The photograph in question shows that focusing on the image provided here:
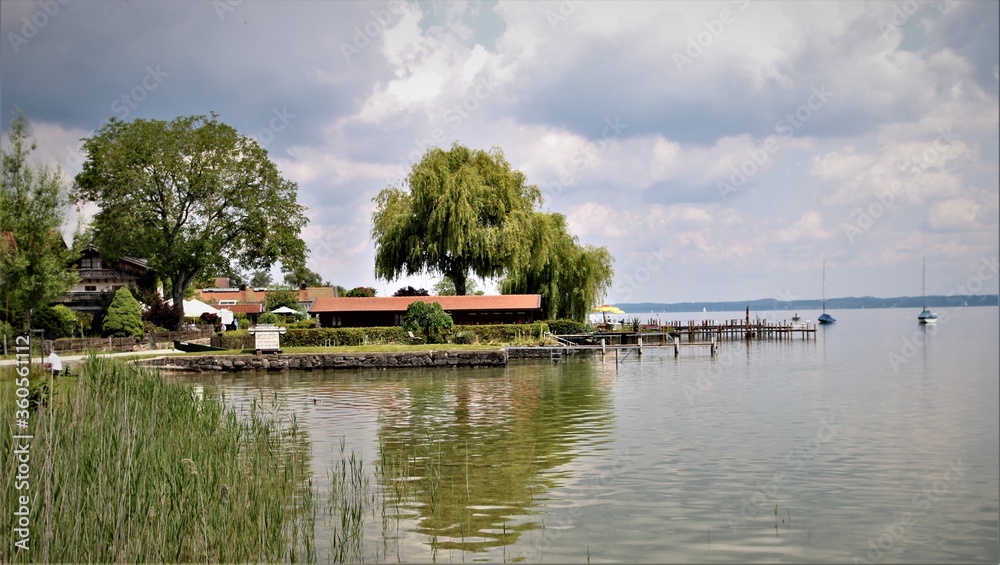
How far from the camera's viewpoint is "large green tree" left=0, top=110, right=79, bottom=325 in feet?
72.2

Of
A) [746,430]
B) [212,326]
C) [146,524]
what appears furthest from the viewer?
[212,326]

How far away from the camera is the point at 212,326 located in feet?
194

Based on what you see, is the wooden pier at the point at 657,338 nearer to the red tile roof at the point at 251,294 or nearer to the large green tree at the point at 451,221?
the large green tree at the point at 451,221

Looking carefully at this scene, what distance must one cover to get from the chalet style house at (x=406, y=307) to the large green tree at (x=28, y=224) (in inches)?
827

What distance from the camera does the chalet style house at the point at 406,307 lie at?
46.8 metres

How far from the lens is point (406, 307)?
154 ft

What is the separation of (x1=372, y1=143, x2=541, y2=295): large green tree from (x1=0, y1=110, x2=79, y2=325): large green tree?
79.8ft

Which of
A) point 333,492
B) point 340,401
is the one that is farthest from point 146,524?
point 340,401

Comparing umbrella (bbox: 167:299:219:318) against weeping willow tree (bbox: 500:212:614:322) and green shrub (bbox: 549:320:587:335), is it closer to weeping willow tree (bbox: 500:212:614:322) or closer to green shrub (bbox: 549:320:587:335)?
weeping willow tree (bbox: 500:212:614:322)

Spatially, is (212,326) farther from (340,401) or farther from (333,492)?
(333,492)

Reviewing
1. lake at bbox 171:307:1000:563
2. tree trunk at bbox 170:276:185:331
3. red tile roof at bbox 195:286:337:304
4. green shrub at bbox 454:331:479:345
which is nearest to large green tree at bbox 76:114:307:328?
tree trunk at bbox 170:276:185:331

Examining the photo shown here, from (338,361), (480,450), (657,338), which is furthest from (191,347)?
(657,338)

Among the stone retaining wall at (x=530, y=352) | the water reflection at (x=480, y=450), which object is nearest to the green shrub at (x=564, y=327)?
the stone retaining wall at (x=530, y=352)

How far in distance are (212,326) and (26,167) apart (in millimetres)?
35450
